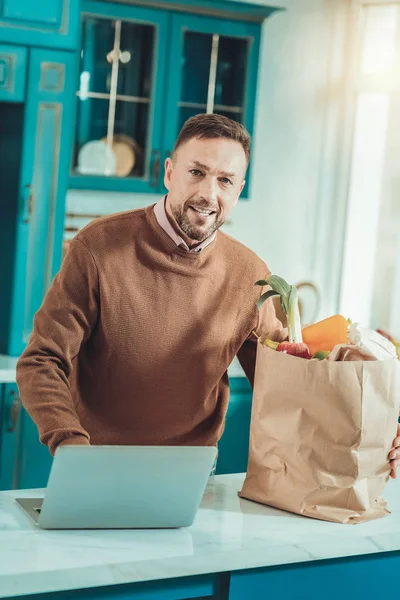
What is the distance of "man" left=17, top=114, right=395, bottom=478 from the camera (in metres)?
2.13

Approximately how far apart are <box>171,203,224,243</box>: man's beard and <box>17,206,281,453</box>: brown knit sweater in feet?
0.22

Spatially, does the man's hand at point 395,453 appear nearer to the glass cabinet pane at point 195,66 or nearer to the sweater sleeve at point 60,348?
the sweater sleeve at point 60,348

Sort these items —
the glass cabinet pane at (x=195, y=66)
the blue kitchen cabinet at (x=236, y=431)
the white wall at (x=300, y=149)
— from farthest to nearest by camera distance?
1. the white wall at (x=300, y=149)
2. the glass cabinet pane at (x=195, y=66)
3. the blue kitchen cabinet at (x=236, y=431)

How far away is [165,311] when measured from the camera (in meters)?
2.24

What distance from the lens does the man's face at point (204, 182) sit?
213cm

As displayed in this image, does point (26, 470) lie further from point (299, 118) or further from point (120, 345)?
point (299, 118)

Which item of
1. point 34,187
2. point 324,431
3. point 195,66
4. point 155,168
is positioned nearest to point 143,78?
point 195,66

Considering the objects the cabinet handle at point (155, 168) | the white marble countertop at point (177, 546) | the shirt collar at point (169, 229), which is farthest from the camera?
→ the cabinet handle at point (155, 168)

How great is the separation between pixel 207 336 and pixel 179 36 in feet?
9.04

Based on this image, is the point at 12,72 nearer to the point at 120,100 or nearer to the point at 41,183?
the point at 41,183

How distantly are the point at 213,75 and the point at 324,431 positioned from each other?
10.8 feet

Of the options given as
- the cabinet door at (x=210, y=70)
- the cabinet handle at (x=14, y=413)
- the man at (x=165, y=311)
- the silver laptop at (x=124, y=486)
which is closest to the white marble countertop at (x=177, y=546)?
the silver laptop at (x=124, y=486)

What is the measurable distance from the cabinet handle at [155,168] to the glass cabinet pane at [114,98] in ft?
0.14

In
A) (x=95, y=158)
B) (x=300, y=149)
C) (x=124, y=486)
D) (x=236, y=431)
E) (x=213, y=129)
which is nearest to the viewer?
(x=124, y=486)
